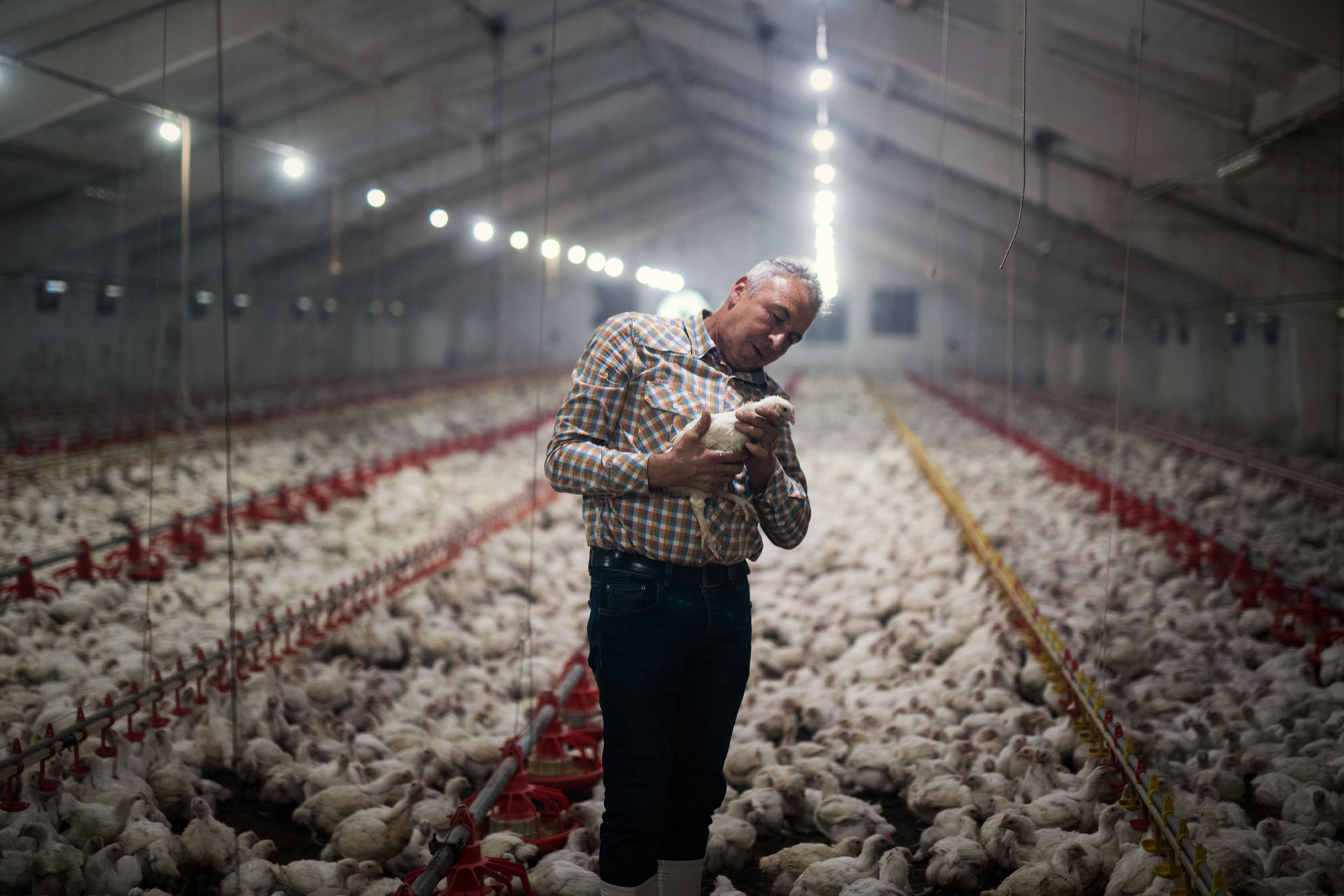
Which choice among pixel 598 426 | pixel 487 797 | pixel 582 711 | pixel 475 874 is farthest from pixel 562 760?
pixel 598 426

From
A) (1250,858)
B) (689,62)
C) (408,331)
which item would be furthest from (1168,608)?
(408,331)

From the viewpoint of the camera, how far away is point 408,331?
866 inches

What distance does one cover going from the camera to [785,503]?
2.22 meters

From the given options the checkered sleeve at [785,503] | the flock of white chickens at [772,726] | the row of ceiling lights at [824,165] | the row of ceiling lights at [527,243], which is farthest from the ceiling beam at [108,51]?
the checkered sleeve at [785,503]

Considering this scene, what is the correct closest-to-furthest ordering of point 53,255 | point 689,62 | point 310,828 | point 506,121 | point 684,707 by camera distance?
1. point 684,707
2. point 310,828
3. point 53,255
4. point 689,62
5. point 506,121

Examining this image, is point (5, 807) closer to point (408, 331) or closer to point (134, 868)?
point (134, 868)

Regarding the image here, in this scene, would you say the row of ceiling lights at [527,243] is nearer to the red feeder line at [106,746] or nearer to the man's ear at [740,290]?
the man's ear at [740,290]

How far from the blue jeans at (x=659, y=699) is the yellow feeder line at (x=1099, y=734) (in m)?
1.06

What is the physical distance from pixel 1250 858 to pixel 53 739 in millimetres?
3151

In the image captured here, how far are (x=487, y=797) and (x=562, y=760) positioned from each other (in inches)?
24.6

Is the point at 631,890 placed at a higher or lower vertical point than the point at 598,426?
lower

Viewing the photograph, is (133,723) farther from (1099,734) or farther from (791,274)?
(1099,734)

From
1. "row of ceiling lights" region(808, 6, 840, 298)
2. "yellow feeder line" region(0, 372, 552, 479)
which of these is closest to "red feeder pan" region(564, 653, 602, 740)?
"row of ceiling lights" region(808, 6, 840, 298)

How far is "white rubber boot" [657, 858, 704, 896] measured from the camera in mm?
2285
